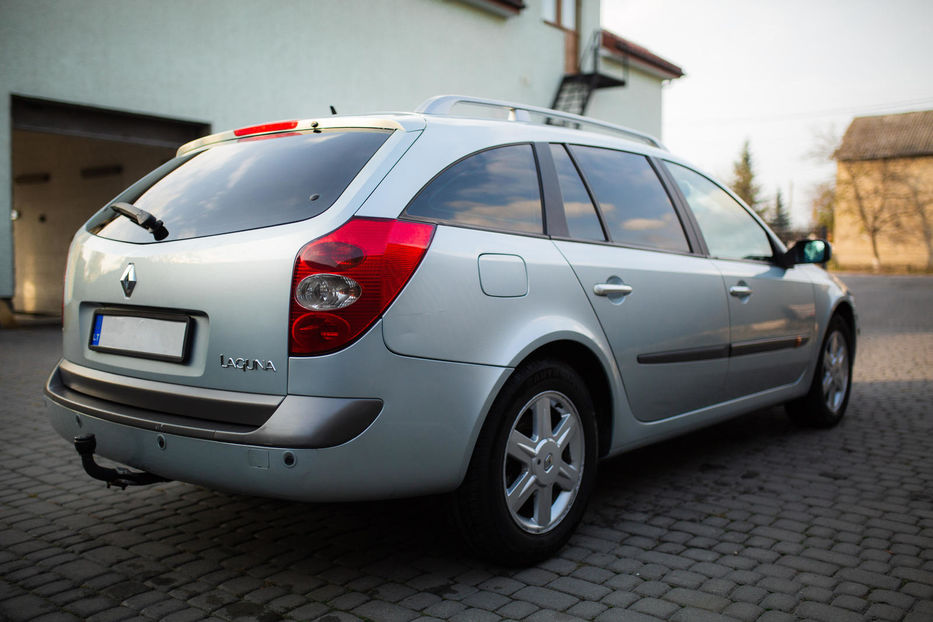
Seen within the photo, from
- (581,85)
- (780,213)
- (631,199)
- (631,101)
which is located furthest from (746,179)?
(631,199)

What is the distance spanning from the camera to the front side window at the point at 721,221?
4.30 metres

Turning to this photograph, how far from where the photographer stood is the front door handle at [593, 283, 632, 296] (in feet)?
10.8

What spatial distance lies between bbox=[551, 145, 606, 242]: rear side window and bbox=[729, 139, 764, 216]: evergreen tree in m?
74.1

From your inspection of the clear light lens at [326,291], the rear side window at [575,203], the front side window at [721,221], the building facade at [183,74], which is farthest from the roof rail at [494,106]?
the building facade at [183,74]

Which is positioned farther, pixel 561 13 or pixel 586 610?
pixel 561 13

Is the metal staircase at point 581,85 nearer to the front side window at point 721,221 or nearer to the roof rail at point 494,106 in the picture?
the front side window at point 721,221

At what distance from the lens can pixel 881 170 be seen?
52.1 metres

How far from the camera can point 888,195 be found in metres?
51.7

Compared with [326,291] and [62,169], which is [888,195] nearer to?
[62,169]

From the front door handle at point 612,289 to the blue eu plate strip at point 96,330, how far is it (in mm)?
1887

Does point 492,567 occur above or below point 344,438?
below

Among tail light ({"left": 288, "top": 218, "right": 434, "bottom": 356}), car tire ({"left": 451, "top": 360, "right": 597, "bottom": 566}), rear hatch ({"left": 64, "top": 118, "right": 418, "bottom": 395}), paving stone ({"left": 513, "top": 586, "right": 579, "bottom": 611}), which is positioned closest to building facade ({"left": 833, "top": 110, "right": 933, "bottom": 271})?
car tire ({"left": 451, "top": 360, "right": 597, "bottom": 566})

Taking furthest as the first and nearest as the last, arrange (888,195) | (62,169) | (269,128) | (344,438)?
(888,195), (62,169), (269,128), (344,438)

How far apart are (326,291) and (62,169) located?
14774 millimetres
